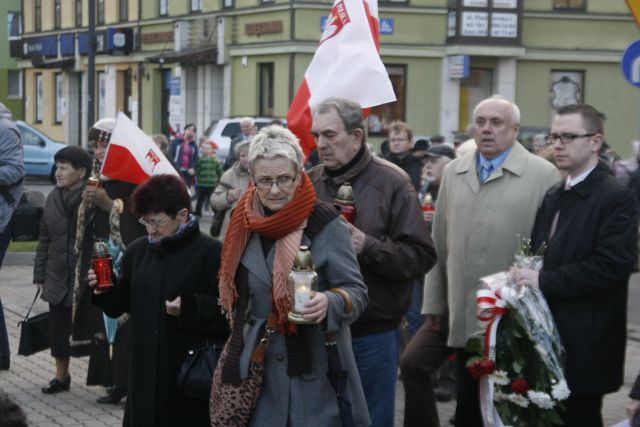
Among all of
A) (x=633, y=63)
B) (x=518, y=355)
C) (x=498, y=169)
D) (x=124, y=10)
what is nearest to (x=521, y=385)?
(x=518, y=355)

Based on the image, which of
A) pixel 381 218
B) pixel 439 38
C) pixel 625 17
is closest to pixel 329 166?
pixel 381 218

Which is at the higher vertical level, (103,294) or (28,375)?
(103,294)

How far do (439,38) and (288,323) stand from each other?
3143 centimetres

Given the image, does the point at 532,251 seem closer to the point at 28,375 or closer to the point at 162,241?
the point at 162,241

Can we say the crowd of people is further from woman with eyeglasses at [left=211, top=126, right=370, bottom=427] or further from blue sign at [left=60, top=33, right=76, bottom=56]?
blue sign at [left=60, top=33, right=76, bottom=56]

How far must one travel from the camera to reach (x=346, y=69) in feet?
21.8

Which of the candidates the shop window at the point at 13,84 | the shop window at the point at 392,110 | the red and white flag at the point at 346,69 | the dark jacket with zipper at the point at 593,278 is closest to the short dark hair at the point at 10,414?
the dark jacket with zipper at the point at 593,278

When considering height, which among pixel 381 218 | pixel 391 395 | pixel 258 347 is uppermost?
pixel 381 218

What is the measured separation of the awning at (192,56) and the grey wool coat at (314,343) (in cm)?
3286

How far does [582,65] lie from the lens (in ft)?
120

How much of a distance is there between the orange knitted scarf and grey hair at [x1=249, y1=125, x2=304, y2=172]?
101mm

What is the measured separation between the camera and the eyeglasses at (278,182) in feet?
16.0

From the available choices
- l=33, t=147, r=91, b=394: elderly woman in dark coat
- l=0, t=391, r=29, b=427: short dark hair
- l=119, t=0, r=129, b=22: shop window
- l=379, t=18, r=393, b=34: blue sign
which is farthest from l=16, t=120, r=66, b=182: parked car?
l=0, t=391, r=29, b=427: short dark hair

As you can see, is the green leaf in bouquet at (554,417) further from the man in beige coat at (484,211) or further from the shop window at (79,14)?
the shop window at (79,14)
